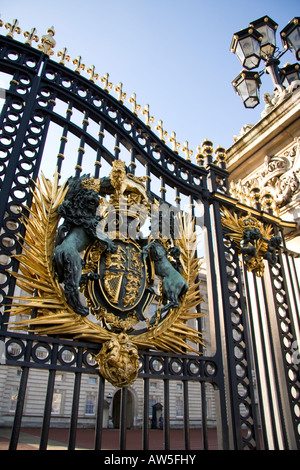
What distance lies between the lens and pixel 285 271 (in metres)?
5.93

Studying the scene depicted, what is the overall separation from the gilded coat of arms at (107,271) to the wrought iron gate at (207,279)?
0.16m

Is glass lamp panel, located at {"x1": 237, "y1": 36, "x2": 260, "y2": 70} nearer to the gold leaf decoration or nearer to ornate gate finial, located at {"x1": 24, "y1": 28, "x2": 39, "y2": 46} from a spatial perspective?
the gold leaf decoration

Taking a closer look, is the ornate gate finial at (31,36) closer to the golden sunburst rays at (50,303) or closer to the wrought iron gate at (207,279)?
the wrought iron gate at (207,279)

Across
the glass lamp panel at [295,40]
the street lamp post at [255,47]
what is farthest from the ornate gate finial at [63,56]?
the glass lamp panel at [295,40]

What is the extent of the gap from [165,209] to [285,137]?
3.35 metres

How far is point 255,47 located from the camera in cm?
543

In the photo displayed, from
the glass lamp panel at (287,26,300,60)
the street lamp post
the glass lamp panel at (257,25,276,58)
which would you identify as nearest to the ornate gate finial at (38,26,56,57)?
the street lamp post

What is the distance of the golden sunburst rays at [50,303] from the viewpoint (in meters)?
3.17

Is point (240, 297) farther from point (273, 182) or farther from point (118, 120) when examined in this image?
point (118, 120)

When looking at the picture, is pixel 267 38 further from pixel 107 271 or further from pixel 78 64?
pixel 107 271

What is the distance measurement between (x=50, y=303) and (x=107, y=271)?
72cm

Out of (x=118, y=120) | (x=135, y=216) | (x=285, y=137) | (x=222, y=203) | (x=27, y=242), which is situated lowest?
(x=27, y=242)

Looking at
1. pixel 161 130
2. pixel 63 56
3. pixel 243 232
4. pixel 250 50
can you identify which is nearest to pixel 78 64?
pixel 63 56
